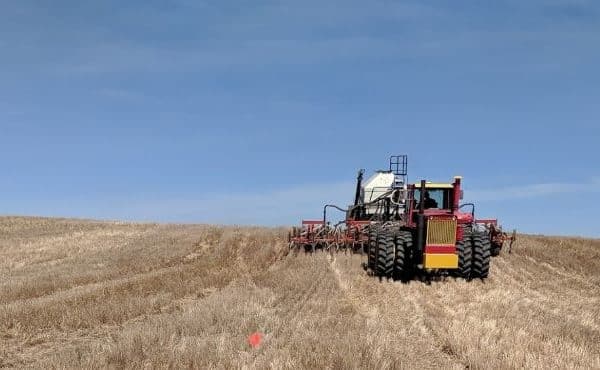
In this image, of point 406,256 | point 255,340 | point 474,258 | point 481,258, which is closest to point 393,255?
point 406,256

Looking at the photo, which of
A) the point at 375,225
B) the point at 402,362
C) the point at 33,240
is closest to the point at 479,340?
the point at 402,362

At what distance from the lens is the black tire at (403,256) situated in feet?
55.4

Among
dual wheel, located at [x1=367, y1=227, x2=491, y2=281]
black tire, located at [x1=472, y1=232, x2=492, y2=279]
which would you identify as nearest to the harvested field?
black tire, located at [x1=472, y1=232, x2=492, y2=279]

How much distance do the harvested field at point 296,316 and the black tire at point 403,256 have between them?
0.98 m

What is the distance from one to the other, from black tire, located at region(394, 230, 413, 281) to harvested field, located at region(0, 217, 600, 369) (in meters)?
0.98

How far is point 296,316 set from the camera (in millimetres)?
10430

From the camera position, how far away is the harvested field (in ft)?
24.3

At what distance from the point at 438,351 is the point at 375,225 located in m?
14.4

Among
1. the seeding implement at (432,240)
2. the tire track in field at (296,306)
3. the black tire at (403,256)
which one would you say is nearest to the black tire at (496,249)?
the seeding implement at (432,240)

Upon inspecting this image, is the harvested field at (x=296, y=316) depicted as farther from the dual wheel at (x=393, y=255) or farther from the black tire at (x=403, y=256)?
the black tire at (x=403, y=256)

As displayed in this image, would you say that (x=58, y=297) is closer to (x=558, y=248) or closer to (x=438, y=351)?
(x=438, y=351)

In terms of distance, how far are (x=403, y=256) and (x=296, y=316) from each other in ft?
23.2

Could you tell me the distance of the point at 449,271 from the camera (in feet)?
59.5

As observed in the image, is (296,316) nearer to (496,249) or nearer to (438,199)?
(438,199)
